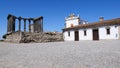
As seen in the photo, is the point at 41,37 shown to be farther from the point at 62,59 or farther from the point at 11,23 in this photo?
the point at 62,59

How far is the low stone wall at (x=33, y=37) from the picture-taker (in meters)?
14.8

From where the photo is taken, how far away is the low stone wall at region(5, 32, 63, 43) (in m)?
14.8

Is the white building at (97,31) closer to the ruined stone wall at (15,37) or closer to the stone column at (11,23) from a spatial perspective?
the stone column at (11,23)

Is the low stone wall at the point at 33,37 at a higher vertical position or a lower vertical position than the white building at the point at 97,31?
lower

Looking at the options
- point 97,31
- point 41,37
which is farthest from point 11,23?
point 97,31

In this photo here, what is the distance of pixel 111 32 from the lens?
85.8 ft

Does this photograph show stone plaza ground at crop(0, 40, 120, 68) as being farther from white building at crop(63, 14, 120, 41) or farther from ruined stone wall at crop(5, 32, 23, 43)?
white building at crop(63, 14, 120, 41)

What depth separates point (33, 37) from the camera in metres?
15.9

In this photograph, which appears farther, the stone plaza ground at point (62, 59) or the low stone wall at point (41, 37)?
the low stone wall at point (41, 37)

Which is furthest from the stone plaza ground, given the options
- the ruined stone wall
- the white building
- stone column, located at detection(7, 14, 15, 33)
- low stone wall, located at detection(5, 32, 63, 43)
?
the white building

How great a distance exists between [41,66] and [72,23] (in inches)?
1498

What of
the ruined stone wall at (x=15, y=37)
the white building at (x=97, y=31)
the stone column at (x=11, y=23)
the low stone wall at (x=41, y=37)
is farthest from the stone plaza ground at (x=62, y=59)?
the white building at (x=97, y=31)

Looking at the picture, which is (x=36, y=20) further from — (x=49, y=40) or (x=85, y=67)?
(x=85, y=67)

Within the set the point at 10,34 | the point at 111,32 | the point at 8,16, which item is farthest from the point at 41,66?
the point at 111,32
